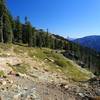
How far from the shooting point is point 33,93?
1941 cm

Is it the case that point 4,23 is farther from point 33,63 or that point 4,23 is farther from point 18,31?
point 33,63

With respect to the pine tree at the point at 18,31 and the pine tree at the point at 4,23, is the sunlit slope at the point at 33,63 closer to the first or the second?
the pine tree at the point at 4,23

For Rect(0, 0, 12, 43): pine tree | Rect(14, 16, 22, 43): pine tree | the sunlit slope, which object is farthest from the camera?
Rect(14, 16, 22, 43): pine tree

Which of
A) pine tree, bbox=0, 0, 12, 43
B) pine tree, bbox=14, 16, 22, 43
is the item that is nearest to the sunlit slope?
pine tree, bbox=0, 0, 12, 43

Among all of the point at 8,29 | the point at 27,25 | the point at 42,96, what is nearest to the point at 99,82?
the point at 42,96

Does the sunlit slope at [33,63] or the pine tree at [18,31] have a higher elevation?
the pine tree at [18,31]

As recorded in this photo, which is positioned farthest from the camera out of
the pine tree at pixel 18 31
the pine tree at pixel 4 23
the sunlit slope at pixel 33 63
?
the pine tree at pixel 18 31

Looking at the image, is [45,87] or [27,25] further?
[27,25]

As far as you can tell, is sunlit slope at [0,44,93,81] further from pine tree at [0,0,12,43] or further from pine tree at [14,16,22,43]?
pine tree at [14,16,22,43]

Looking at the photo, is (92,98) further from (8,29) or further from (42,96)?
(8,29)

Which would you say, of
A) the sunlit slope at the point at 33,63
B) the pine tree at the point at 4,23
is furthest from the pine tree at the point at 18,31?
the sunlit slope at the point at 33,63

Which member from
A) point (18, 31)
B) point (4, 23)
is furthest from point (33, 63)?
point (18, 31)

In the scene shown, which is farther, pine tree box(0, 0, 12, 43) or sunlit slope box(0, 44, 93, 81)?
pine tree box(0, 0, 12, 43)

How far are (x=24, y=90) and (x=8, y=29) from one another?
59.7m
